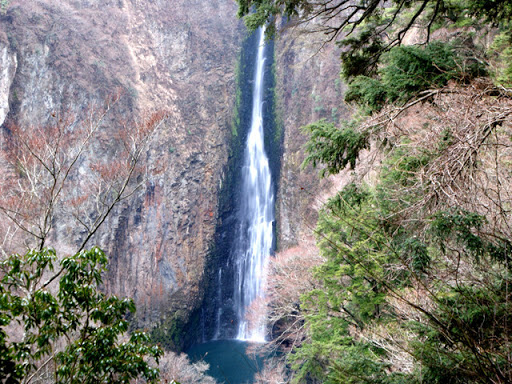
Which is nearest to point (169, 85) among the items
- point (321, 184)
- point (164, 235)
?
point (164, 235)

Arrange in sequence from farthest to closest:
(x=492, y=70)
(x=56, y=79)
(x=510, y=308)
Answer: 1. (x=56, y=79)
2. (x=492, y=70)
3. (x=510, y=308)

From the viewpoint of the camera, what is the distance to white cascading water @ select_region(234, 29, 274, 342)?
22855 millimetres

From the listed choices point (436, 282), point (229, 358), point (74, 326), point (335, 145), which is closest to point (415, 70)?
point (335, 145)

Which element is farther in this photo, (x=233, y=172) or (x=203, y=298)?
(x=233, y=172)

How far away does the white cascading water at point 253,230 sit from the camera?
22855mm

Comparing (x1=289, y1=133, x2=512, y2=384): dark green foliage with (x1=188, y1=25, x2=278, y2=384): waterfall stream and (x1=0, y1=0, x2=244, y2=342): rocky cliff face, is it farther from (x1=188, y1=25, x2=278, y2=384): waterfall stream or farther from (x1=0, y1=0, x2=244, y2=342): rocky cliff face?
(x1=0, y1=0, x2=244, y2=342): rocky cliff face

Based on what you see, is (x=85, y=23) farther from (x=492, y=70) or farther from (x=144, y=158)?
(x=492, y=70)

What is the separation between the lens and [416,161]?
3.18m

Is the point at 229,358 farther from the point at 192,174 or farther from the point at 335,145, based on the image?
the point at 335,145

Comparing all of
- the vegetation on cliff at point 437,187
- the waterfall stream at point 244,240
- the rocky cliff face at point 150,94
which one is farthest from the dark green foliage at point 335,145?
the waterfall stream at point 244,240

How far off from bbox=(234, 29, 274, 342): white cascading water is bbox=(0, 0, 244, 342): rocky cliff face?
2.05m

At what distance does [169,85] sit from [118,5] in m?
6.46

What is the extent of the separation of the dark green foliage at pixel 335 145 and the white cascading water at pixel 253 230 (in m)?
18.6

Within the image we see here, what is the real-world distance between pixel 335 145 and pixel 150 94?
23388mm
